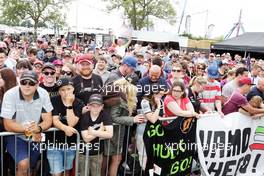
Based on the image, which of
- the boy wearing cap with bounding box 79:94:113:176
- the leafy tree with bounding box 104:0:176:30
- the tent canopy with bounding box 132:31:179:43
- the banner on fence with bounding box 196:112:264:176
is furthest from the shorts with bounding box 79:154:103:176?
the leafy tree with bounding box 104:0:176:30

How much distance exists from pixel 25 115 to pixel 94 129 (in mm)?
853

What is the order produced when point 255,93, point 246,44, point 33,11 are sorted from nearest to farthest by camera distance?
point 255,93 < point 246,44 < point 33,11

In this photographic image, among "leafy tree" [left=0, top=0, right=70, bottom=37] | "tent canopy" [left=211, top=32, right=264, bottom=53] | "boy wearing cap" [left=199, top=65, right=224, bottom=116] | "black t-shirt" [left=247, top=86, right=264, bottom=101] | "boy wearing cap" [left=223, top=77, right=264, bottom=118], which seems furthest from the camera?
"leafy tree" [left=0, top=0, right=70, bottom=37]

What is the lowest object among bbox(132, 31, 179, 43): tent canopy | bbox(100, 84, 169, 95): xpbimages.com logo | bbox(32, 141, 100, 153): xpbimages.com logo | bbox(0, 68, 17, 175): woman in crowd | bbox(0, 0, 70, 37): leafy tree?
bbox(32, 141, 100, 153): xpbimages.com logo

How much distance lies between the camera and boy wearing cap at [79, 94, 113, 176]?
4102 mm

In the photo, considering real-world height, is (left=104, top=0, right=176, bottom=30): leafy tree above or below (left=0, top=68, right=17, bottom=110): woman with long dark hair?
above

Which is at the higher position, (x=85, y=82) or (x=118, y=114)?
(x=85, y=82)

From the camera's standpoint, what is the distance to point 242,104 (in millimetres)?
5156

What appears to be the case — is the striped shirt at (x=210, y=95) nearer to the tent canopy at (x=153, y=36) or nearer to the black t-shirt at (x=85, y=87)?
the black t-shirt at (x=85, y=87)

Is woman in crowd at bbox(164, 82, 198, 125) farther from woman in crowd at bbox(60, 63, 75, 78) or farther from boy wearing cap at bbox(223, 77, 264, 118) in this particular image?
woman in crowd at bbox(60, 63, 75, 78)

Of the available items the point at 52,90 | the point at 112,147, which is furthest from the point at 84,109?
the point at 112,147

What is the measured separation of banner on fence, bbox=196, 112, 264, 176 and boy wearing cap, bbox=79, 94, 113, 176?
4.90ft

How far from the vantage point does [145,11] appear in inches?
1956

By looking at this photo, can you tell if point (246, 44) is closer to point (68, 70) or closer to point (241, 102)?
point (241, 102)
